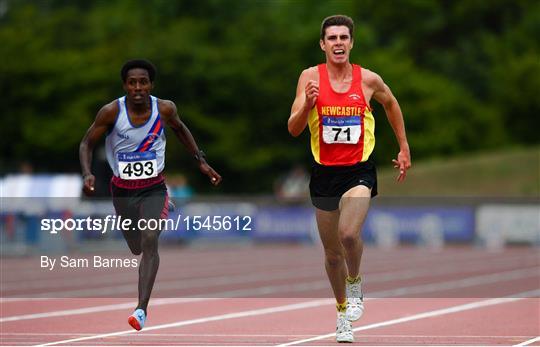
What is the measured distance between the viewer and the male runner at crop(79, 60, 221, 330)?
9.34m

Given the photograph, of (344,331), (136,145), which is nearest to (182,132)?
(136,145)

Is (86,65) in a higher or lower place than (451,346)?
higher

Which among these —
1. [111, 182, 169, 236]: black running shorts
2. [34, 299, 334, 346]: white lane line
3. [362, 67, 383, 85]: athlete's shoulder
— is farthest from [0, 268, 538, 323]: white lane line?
[362, 67, 383, 85]: athlete's shoulder

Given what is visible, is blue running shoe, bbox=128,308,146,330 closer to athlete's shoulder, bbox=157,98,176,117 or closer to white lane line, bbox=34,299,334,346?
white lane line, bbox=34,299,334,346

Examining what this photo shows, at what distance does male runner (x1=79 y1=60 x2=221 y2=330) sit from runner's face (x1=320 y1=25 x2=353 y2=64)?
3.96ft

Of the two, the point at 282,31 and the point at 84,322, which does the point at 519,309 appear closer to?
the point at 84,322

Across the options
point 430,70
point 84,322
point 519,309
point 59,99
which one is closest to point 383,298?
point 519,309

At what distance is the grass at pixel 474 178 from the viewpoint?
148 feet

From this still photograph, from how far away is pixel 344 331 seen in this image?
9602mm

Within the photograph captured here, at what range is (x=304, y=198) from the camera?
103ft

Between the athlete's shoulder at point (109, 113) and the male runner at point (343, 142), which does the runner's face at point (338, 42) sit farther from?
the athlete's shoulder at point (109, 113)

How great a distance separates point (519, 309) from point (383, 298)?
96.3 inches

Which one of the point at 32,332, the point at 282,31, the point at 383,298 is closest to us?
the point at 32,332

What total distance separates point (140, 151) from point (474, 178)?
124 ft
